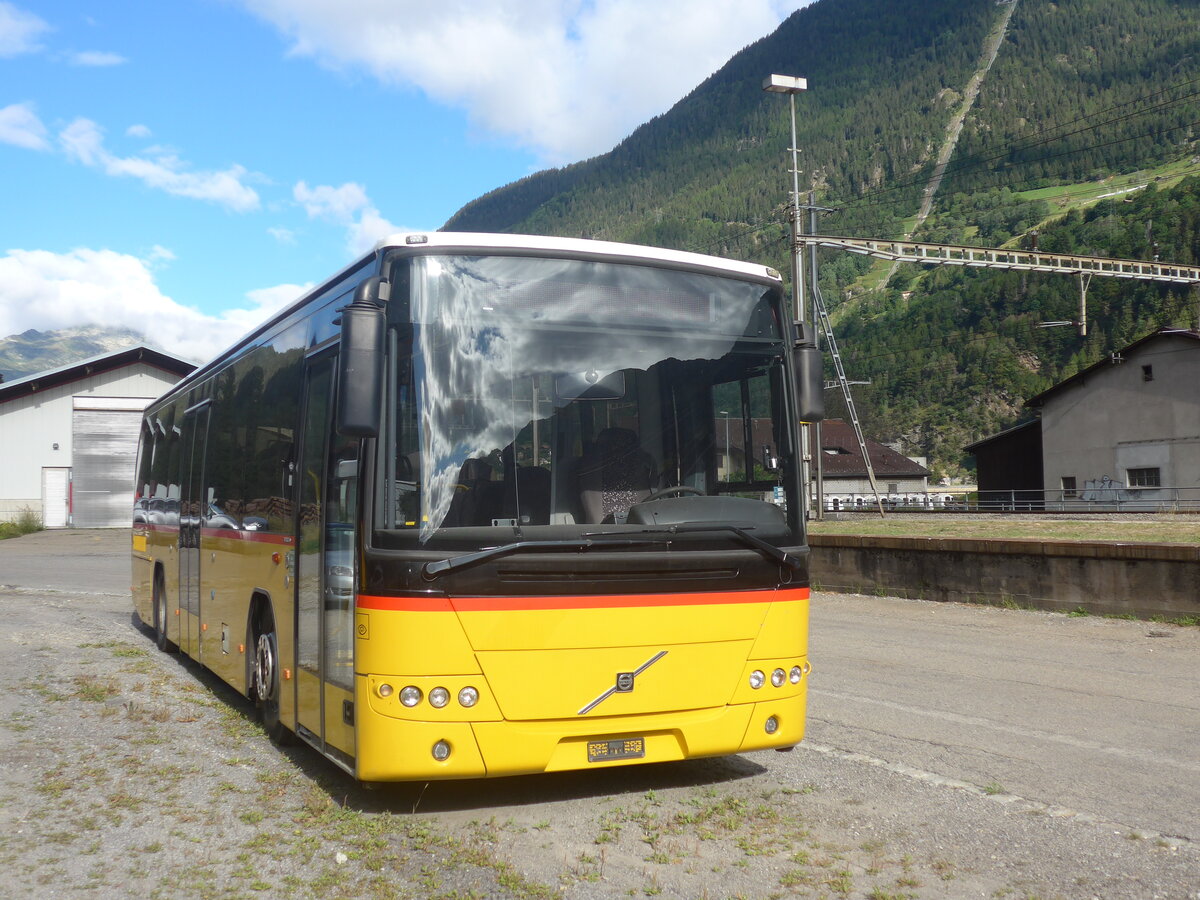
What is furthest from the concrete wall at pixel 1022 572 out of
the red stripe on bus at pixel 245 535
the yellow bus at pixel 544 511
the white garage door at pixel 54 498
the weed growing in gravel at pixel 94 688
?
the white garage door at pixel 54 498

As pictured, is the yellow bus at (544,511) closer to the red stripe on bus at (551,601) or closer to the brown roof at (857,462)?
the red stripe on bus at (551,601)

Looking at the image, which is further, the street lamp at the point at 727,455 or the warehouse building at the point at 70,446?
the warehouse building at the point at 70,446

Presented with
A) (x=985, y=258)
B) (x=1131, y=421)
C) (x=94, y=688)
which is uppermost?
(x=985, y=258)

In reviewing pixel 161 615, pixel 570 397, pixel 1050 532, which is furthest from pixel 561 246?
pixel 1050 532

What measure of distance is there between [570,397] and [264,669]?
327 cm

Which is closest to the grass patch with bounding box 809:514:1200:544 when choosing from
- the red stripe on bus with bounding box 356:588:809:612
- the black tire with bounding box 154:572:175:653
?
the black tire with bounding box 154:572:175:653

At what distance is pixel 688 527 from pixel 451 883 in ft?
7.36

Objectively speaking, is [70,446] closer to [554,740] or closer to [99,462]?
[99,462]

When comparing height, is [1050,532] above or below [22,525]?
below

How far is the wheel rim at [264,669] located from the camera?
8141 mm

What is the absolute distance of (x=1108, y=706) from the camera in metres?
9.27

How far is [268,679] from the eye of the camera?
8211 millimetres

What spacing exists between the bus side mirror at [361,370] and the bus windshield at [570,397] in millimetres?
165

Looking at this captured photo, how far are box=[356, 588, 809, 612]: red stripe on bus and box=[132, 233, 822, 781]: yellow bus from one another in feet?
0.03
